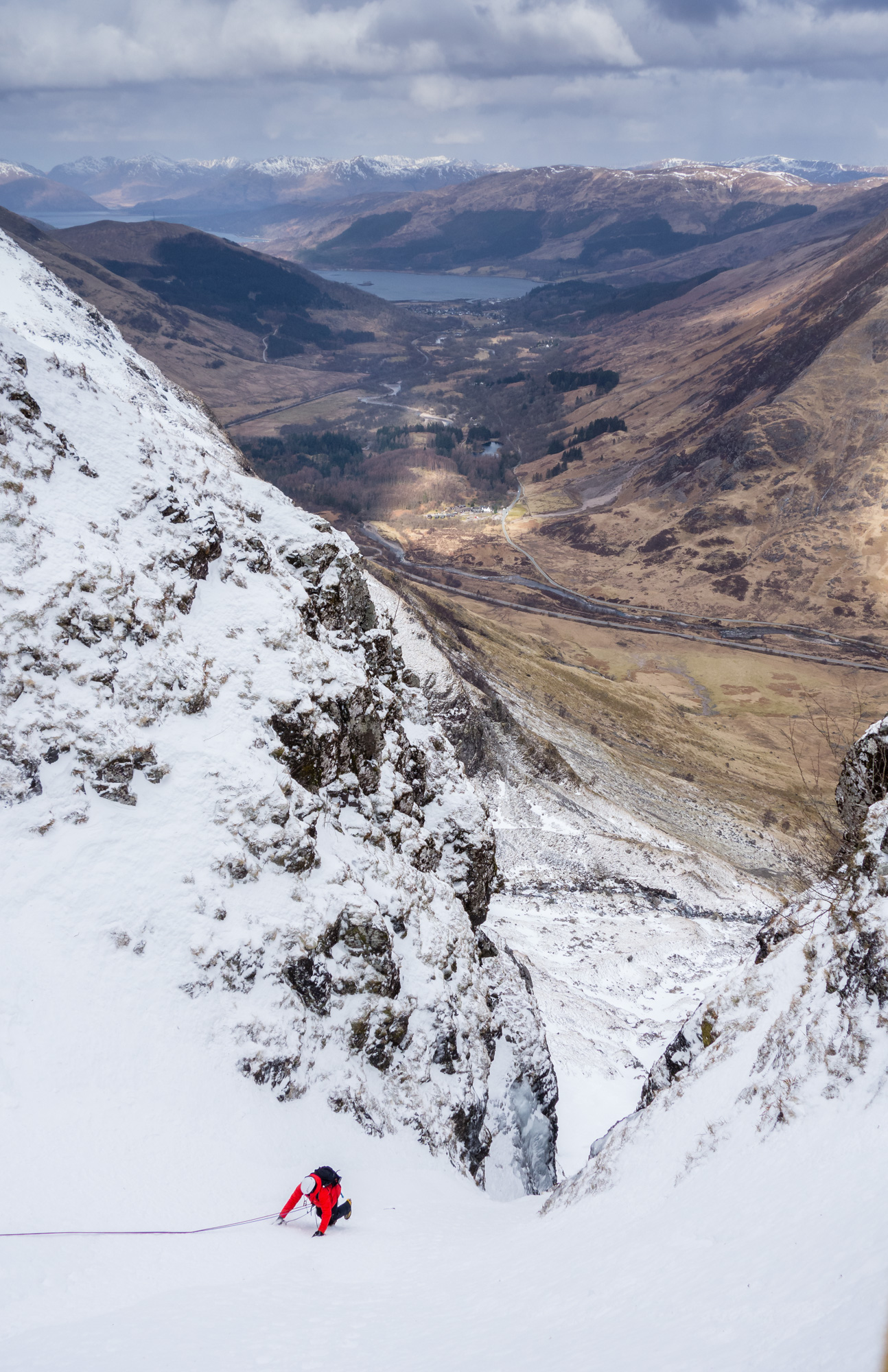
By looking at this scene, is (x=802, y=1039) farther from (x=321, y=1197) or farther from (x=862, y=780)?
(x=321, y=1197)

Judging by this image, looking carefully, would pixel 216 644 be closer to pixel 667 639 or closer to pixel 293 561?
pixel 293 561

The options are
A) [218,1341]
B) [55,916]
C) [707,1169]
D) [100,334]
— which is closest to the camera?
[218,1341]

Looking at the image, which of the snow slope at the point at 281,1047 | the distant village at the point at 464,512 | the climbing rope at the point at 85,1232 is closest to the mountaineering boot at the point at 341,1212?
the snow slope at the point at 281,1047

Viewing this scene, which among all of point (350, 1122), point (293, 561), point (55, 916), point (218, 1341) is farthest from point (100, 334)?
point (218, 1341)

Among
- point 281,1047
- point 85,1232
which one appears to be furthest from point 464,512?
point 85,1232

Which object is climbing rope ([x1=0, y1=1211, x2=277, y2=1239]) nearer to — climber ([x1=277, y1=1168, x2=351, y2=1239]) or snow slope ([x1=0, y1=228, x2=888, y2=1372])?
snow slope ([x1=0, y1=228, x2=888, y2=1372])

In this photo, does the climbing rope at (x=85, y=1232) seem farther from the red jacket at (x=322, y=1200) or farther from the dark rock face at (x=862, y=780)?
the dark rock face at (x=862, y=780)
